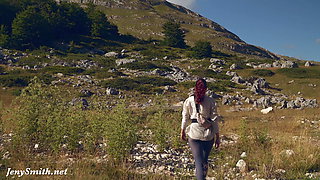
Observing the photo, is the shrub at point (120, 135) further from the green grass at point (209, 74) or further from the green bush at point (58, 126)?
the green grass at point (209, 74)

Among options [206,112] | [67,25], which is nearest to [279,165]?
[206,112]

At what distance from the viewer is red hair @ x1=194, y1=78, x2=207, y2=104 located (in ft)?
15.7

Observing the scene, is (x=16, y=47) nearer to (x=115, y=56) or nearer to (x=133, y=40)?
(x=115, y=56)

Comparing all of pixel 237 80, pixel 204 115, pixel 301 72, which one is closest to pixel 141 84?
pixel 237 80

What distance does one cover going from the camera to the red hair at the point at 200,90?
4785 millimetres

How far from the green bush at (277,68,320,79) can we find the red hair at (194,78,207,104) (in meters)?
39.5

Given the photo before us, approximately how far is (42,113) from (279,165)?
6.63 metres

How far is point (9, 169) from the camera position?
17.4 feet

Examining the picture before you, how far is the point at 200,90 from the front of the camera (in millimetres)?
4789

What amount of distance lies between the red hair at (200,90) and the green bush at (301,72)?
3946 centimetres

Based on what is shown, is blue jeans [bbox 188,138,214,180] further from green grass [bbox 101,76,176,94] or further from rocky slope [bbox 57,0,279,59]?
rocky slope [bbox 57,0,279,59]

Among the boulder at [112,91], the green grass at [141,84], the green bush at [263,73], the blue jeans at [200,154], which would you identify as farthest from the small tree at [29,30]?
the blue jeans at [200,154]

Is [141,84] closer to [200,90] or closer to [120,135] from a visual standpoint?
[120,135]

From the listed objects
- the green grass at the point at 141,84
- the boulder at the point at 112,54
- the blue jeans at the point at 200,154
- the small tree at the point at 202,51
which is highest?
the small tree at the point at 202,51
